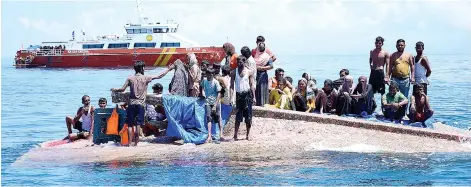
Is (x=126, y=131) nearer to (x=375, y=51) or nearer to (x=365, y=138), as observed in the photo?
(x=365, y=138)

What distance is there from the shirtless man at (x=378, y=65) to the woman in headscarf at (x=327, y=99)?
0.96m

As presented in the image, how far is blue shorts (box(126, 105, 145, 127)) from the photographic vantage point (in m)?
12.5

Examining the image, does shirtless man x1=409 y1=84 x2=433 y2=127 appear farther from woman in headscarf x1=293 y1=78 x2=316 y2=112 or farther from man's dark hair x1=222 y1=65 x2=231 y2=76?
man's dark hair x1=222 y1=65 x2=231 y2=76

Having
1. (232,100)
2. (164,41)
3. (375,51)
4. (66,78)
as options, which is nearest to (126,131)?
(232,100)

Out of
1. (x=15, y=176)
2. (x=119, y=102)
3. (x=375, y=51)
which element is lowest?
(x=15, y=176)

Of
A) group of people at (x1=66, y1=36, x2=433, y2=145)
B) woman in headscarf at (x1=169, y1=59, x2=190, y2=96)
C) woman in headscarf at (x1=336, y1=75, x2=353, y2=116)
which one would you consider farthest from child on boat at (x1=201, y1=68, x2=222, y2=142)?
woman in headscarf at (x1=336, y1=75, x2=353, y2=116)

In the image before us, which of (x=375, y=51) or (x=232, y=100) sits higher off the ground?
(x=375, y=51)

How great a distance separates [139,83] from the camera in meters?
12.4

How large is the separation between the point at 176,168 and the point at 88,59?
56.8 m

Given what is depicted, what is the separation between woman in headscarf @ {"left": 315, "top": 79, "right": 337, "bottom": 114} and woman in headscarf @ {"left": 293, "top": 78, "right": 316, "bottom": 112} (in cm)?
13

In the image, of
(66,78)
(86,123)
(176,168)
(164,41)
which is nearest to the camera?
(176,168)

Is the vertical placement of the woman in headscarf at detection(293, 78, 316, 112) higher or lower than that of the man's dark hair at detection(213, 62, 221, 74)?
lower

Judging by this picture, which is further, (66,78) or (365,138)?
(66,78)

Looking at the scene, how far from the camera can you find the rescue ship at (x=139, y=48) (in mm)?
63312
